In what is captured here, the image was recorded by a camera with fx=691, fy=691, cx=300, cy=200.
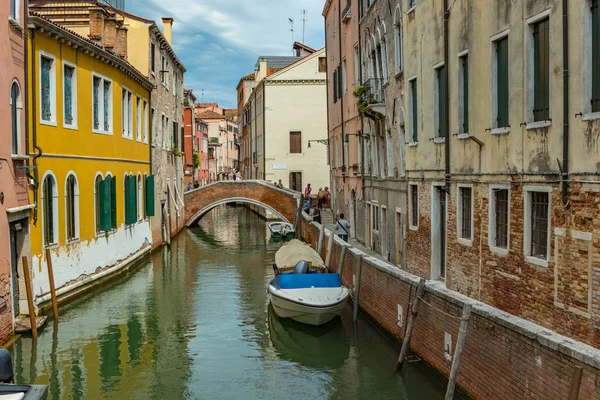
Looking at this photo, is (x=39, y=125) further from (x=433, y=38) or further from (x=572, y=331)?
(x=572, y=331)

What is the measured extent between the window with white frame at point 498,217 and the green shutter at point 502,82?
922mm

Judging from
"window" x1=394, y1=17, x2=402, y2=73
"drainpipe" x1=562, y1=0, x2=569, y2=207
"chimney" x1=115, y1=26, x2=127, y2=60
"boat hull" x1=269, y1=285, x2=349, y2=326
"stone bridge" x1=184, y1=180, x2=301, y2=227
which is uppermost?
"chimney" x1=115, y1=26, x2=127, y2=60

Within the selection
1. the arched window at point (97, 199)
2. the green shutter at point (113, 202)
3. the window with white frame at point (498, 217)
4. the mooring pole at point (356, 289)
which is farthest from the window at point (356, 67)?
the window with white frame at point (498, 217)

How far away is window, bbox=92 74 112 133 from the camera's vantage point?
15.9 metres

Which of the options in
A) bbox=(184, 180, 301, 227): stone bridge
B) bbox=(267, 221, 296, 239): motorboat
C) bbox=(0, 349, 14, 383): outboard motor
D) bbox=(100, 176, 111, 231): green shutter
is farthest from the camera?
bbox=(184, 180, 301, 227): stone bridge

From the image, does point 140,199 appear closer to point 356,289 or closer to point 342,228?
point 342,228

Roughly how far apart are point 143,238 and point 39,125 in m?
9.22

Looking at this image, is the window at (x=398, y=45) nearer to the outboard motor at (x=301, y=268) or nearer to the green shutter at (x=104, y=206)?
the outboard motor at (x=301, y=268)

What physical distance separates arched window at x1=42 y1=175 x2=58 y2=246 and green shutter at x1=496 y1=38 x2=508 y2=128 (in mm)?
8006

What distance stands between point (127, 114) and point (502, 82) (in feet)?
40.4

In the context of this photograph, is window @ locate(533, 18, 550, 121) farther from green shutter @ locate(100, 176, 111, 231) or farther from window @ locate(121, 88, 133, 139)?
window @ locate(121, 88, 133, 139)

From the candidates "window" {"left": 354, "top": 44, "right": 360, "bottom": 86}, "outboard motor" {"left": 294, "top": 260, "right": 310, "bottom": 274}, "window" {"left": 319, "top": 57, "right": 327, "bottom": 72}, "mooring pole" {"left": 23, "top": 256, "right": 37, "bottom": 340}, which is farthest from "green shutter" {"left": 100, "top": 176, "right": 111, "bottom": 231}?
"window" {"left": 319, "top": 57, "right": 327, "bottom": 72}

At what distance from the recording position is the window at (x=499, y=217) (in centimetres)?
931

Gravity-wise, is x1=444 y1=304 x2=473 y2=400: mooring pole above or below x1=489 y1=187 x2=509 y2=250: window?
below
